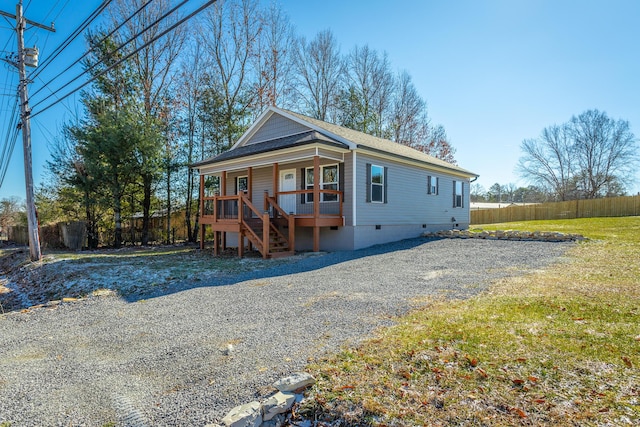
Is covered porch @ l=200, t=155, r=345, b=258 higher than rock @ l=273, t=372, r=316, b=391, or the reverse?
covered porch @ l=200, t=155, r=345, b=258

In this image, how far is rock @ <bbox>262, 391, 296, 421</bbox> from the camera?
104 inches

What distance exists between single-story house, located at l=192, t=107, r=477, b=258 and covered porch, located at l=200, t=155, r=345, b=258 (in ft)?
0.11

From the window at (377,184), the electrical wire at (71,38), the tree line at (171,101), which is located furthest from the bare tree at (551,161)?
the electrical wire at (71,38)

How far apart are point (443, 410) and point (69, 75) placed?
47.7 ft

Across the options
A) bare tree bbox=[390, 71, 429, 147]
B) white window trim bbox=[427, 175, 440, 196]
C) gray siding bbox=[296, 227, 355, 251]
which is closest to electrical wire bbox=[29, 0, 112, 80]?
gray siding bbox=[296, 227, 355, 251]

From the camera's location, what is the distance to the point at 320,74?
2623 cm

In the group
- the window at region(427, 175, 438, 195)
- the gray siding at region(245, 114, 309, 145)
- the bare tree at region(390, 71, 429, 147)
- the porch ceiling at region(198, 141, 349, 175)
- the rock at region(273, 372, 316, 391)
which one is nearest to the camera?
the rock at region(273, 372, 316, 391)

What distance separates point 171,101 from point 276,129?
9.03 metres

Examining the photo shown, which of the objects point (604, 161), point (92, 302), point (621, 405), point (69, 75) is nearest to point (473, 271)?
point (621, 405)

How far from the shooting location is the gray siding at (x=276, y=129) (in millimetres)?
14222

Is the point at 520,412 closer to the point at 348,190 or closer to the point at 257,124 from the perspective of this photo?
the point at 348,190

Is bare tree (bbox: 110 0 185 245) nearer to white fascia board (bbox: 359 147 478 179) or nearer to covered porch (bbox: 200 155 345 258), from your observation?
covered porch (bbox: 200 155 345 258)

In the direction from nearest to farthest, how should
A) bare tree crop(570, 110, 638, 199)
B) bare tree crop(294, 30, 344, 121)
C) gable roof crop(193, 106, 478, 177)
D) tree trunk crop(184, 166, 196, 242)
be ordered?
gable roof crop(193, 106, 478, 177) < tree trunk crop(184, 166, 196, 242) < bare tree crop(294, 30, 344, 121) < bare tree crop(570, 110, 638, 199)

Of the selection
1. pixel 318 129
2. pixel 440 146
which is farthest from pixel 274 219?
pixel 440 146
